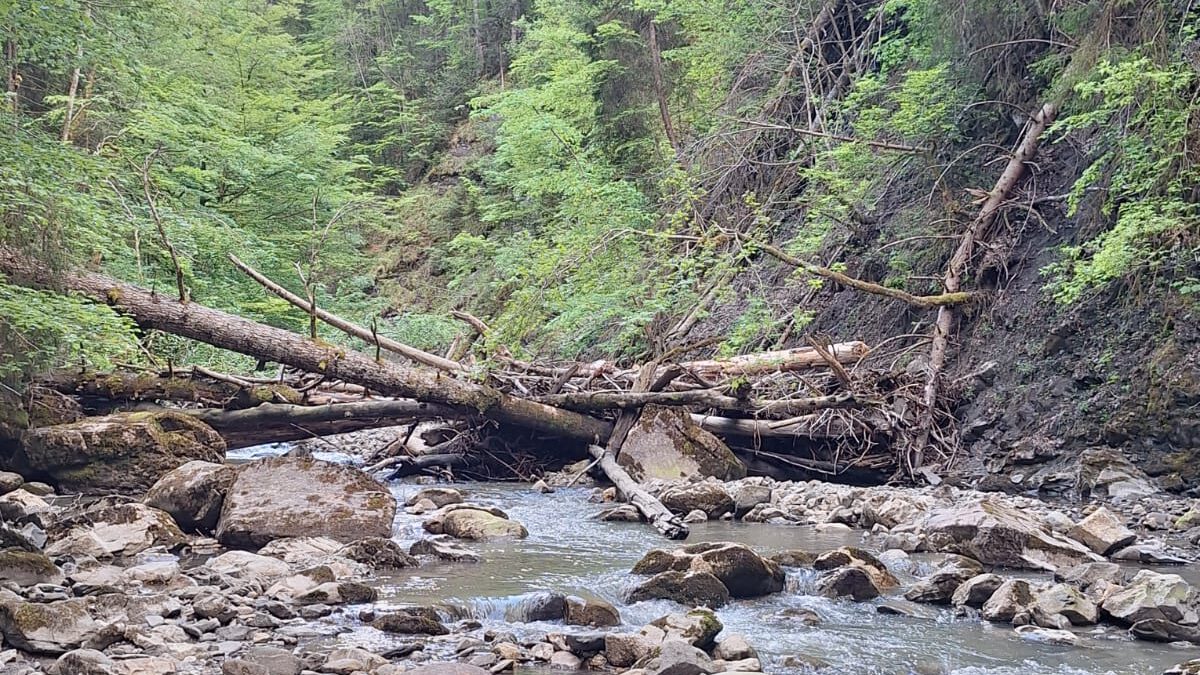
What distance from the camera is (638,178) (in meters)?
18.4

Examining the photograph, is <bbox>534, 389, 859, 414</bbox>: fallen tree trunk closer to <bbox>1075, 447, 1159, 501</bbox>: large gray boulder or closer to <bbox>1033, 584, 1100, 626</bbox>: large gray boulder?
<bbox>1075, 447, 1159, 501</bbox>: large gray boulder

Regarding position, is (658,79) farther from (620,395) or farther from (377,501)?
(377,501)

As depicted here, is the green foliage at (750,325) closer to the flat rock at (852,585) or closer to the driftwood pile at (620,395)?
the driftwood pile at (620,395)

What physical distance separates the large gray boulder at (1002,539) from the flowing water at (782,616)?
33 centimetres

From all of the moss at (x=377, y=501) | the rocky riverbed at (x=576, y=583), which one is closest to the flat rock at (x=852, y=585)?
the rocky riverbed at (x=576, y=583)

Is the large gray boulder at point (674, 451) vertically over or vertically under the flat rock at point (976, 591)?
under

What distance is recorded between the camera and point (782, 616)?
19.1ft

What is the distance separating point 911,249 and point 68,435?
401 inches

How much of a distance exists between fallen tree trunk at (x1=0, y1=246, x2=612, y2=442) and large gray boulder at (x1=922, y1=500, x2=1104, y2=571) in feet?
17.0

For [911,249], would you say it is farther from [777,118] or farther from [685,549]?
[685,549]

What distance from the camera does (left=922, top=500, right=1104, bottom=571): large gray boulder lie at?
22.5 ft

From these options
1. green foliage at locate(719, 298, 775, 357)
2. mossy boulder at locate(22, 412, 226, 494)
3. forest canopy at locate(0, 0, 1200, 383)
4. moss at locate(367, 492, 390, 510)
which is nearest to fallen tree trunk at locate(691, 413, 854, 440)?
green foliage at locate(719, 298, 775, 357)

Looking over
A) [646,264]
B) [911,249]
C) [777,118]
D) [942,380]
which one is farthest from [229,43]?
[942,380]

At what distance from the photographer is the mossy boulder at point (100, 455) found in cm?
921
